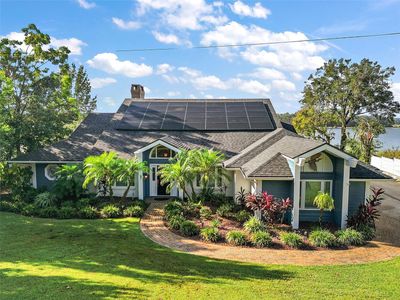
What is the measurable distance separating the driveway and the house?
1678 mm

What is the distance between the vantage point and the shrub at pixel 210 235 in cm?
1262

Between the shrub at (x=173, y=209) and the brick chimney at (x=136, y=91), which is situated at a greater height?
the brick chimney at (x=136, y=91)

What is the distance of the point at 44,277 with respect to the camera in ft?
26.9

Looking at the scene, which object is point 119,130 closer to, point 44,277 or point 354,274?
point 44,277

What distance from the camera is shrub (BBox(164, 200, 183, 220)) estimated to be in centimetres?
1503

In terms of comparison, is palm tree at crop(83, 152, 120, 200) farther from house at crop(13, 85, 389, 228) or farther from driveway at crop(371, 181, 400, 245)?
driveway at crop(371, 181, 400, 245)

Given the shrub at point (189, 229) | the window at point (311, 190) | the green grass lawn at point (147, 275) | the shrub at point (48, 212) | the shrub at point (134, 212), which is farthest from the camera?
the shrub at point (134, 212)

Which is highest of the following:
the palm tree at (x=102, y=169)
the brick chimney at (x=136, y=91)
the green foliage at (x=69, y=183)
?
the brick chimney at (x=136, y=91)

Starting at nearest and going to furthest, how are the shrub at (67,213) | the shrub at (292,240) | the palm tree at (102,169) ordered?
the shrub at (292,240)
the shrub at (67,213)
the palm tree at (102,169)

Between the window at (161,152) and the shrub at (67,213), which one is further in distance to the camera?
the window at (161,152)

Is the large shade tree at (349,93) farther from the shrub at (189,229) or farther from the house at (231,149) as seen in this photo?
the shrub at (189,229)

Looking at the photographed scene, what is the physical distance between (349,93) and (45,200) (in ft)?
103

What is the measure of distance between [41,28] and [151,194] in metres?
13.5

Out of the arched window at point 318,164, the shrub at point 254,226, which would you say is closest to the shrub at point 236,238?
the shrub at point 254,226
